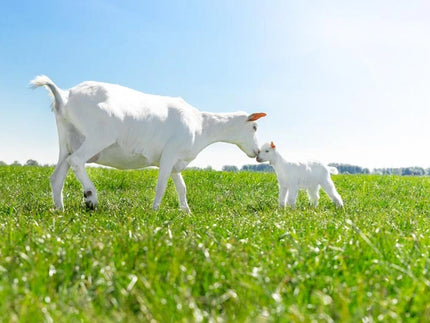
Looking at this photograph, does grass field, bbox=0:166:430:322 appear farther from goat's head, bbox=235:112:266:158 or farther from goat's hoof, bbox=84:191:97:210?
goat's head, bbox=235:112:266:158

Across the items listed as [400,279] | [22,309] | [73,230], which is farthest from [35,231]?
[400,279]

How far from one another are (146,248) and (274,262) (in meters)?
0.99

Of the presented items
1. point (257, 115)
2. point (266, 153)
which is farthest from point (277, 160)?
point (257, 115)

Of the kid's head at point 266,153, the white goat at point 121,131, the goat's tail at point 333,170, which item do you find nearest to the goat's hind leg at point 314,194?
the goat's tail at point 333,170

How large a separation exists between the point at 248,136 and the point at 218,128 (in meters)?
0.72

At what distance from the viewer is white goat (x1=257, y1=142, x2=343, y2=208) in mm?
10156

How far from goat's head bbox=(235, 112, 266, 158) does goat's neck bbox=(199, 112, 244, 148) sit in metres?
0.13

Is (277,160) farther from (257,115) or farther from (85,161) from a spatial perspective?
(85,161)

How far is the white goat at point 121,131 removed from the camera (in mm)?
7883

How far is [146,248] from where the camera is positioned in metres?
3.60

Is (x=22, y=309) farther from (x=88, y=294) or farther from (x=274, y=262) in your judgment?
(x=274, y=262)

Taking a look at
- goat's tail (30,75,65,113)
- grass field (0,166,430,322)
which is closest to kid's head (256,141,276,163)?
goat's tail (30,75,65,113)

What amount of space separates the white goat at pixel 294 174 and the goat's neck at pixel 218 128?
2.61 ft

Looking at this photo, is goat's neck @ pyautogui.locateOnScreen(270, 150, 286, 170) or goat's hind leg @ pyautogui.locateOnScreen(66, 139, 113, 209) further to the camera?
goat's neck @ pyautogui.locateOnScreen(270, 150, 286, 170)
